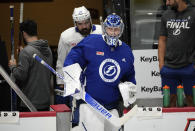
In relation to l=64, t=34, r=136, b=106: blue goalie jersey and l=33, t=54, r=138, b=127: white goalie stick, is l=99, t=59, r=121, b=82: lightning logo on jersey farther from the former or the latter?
l=33, t=54, r=138, b=127: white goalie stick

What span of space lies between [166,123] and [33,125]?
127 cm

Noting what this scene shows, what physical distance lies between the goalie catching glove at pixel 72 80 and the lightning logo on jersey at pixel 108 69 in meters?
0.22

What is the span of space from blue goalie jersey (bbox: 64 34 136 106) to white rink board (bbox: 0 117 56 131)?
1.55ft

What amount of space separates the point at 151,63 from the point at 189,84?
1.56 m

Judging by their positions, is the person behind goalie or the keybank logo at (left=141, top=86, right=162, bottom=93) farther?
the keybank logo at (left=141, top=86, right=162, bottom=93)

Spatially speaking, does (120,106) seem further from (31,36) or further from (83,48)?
(31,36)

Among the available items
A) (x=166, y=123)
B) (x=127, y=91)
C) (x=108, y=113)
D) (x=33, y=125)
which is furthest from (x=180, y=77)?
(x=33, y=125)

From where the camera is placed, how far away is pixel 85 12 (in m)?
6.64

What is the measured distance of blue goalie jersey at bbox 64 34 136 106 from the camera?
5410 millimetres

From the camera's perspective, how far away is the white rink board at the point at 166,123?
5.45 meters

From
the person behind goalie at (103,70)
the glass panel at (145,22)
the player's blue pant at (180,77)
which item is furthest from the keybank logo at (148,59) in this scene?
the person behind goalie at (103,70)

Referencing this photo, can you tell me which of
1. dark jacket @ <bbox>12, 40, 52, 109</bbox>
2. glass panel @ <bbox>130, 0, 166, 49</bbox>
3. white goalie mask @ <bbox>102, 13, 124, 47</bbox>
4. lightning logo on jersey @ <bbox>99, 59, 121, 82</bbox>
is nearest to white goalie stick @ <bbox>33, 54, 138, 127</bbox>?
lightning logo on jersey @ <bbox>99, 59, 121, 82</bbox>

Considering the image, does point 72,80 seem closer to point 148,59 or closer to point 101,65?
point 101,65

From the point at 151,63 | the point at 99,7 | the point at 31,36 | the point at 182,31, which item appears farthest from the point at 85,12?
the point at 99,7
